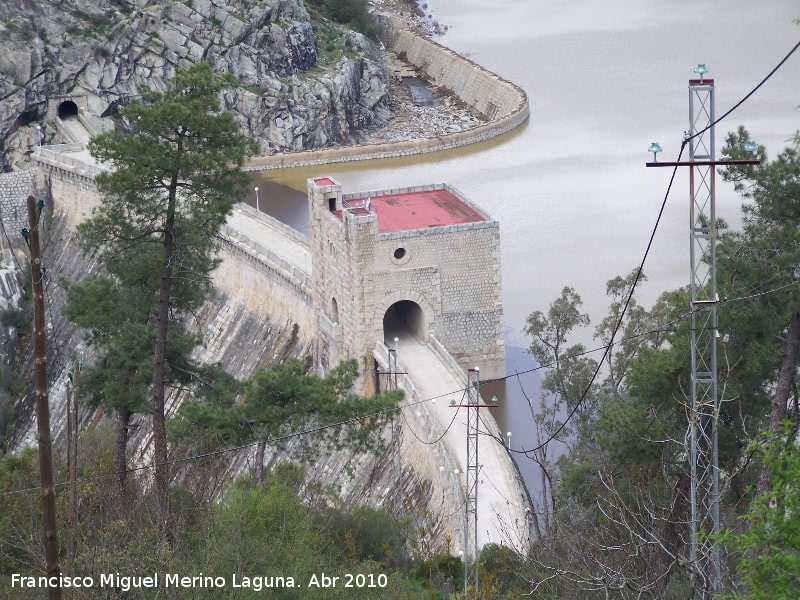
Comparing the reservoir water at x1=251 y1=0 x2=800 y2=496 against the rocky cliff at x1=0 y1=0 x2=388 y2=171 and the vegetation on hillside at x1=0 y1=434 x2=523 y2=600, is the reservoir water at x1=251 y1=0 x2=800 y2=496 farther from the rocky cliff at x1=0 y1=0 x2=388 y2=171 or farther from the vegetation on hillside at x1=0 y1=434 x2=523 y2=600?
the vegetation on hillside at x1=0 y1=434 x2=523 y2=600

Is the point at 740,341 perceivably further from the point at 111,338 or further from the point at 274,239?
the point at 274,239

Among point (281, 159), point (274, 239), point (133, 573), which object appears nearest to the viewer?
point (133, 573)

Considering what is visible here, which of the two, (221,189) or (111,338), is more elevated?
(221,189)

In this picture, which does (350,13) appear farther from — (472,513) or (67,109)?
(472,513)


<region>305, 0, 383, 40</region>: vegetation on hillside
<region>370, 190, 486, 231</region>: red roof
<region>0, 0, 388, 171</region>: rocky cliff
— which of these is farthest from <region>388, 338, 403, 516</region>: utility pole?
<region>305, 0, 383, 40</region>: vegetation on hillside

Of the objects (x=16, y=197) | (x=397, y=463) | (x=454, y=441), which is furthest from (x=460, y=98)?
(x=454, y=441)

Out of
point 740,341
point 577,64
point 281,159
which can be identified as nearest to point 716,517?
point 740,341
